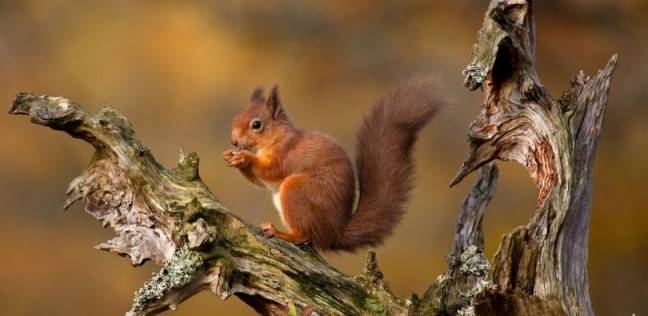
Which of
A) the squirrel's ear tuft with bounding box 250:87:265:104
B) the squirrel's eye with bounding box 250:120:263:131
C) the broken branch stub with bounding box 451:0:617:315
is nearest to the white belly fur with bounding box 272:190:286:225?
the squirrel's eye with bounding box 250:120:263:131

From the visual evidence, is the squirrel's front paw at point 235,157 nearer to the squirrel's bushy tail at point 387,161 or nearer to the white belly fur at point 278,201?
the white belly fur at point 278,201

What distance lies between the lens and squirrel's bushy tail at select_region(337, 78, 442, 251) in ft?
10.5

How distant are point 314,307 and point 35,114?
1.02 metres

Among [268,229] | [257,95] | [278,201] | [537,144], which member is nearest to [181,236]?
[268,229]

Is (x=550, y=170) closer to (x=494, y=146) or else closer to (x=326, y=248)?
(x=494, y=146)

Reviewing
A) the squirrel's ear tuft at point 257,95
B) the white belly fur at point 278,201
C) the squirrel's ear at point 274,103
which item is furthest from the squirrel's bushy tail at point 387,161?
the squirrel's ear tuft at point 257,95

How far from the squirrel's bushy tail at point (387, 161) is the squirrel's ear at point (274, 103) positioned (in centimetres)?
36

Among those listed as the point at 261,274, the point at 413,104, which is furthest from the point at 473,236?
the point at 261,274

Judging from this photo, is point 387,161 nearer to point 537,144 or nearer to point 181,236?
point 537,144

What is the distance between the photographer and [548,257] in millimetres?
2674

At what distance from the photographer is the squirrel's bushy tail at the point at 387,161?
3.20 metres

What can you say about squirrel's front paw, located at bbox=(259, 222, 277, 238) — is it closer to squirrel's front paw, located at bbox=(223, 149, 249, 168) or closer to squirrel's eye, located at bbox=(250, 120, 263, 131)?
squirrel's front paw, located at bbox=(223, 149, 249, 168)

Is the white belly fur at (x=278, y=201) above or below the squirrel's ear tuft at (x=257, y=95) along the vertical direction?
below

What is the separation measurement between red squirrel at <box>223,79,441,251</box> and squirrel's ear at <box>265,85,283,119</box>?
0.05 meters
